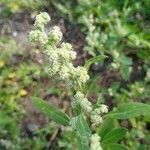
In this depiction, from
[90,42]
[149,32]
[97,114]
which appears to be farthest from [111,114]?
[149,32]

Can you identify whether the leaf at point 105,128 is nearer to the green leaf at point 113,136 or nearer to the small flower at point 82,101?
the green leaf at point 113,136

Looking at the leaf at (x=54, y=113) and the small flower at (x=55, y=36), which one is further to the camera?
the leaf at (x=54, y=113)

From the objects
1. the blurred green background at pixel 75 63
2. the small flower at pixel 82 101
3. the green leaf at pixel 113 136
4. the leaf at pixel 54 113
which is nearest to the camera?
the small flower at pixel 82 101

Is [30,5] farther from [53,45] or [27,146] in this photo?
[53,45]

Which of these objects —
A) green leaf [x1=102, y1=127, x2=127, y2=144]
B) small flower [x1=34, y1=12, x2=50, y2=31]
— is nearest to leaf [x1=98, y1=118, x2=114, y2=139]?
green leaf [x1=102, y1=127, x2=127, y2=144]

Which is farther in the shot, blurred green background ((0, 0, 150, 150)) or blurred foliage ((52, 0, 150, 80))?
blurred foliage ((52, 0, 150, 80))

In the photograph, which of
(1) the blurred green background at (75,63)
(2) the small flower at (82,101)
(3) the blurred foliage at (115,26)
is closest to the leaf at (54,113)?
(2) the small flower at (82,101)

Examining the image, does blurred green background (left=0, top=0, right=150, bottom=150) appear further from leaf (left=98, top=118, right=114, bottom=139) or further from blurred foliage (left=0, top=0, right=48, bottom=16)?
leaf (left=98, top=118, right=114, bottom=139)

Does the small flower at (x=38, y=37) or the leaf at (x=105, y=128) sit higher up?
the leaf at (x=105, y=128)

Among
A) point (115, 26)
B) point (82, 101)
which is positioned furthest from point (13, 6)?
point (82, 101)

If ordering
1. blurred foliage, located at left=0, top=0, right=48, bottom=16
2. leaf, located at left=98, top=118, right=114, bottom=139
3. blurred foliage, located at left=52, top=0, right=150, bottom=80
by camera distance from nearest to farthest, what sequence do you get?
1. leaf, located at left=98, top=118, right=114, bottom=139
2. blurred foliage, located at left=52, top=0, right=150, bottom=80
3. blurred foliage, located at left=0, top=0, right=48, bottom=16
